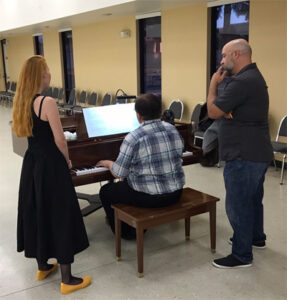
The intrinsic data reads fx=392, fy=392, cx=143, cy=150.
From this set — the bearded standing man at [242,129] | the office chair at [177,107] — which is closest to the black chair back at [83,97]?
the office chair at [177,107]

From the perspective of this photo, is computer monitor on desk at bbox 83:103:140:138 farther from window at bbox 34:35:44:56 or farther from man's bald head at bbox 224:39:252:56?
window at bbox 34:35:44:56

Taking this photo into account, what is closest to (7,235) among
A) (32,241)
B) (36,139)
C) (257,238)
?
(32,241)

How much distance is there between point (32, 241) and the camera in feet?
8.32

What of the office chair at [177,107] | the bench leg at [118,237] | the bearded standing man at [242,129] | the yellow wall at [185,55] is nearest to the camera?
the bearded standing man at [242,129]

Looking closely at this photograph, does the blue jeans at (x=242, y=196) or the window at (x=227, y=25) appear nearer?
the blue jeans at (x=242, y=196)

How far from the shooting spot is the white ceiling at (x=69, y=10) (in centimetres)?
617

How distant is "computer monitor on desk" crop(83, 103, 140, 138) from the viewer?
10.7 feet

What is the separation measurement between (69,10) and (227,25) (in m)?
2.93

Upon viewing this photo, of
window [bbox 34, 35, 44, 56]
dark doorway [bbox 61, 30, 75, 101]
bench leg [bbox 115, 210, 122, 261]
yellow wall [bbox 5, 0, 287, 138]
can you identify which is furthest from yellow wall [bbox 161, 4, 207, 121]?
window [bbox 34, 35, 44, 56]

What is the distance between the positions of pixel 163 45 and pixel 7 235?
4.96 metres

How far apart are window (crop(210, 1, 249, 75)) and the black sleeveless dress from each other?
14.4ft

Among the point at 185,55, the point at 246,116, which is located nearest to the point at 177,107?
the point at 185,55

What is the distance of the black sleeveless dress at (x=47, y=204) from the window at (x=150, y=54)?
18.2 ft

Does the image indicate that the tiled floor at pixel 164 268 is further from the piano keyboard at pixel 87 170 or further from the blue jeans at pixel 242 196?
the piano keyboard at pixel 87 170
